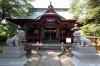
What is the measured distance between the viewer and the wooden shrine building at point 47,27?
52.9 ft

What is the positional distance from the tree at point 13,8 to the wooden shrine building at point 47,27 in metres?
2.29

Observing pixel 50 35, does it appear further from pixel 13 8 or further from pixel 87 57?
pixel 87 57

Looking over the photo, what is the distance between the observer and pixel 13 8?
13.3 m

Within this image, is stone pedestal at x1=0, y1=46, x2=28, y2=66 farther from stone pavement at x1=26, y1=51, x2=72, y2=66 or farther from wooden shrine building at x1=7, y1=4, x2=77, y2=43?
wooden shrine building at x1=7, y1=4, x2=77, y2=43

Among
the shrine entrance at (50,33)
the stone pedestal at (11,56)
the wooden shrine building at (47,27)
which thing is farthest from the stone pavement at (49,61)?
the shrine entrance at (50,33)

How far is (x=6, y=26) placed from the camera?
1307 centimetres

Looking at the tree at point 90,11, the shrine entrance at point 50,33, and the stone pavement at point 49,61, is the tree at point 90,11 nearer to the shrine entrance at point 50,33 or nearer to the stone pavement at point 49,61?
the shrine entrance at point 50,33

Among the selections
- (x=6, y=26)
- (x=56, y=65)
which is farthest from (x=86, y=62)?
(x=6, y=26)

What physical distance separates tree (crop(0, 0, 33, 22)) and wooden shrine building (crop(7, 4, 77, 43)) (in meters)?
2.29

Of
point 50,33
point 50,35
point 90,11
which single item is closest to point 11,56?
point 90,11

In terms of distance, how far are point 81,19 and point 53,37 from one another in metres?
4.73

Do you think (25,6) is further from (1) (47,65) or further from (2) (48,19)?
(1) (47,65)

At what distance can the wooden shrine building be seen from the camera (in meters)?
16.1

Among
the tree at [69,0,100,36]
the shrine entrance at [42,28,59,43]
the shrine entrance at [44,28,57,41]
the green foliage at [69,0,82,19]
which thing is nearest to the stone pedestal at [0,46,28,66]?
the tree at [69,0,100,36]
